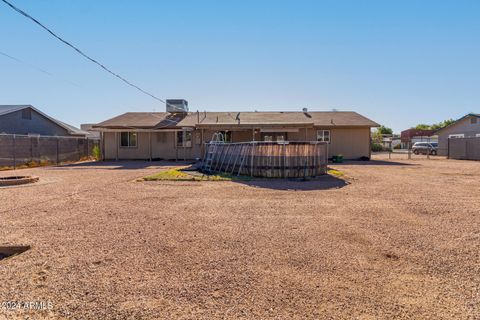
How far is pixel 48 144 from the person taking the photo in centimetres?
2278

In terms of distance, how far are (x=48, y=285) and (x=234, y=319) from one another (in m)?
2.02

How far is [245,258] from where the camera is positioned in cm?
417

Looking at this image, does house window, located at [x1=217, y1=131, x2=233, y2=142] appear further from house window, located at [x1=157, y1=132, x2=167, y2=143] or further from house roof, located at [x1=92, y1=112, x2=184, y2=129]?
house window, located at [x1=157, y1=132, x2=167, y2=143]

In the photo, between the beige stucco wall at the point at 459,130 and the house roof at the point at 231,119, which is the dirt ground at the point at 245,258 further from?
the beige stucco wall at the point at 459,130

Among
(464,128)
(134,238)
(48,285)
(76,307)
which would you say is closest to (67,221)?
(134,238)

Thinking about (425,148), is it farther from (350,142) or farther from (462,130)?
(350,142)

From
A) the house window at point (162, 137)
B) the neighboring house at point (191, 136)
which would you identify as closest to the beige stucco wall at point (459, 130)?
the neighboring house at point (191, 136)

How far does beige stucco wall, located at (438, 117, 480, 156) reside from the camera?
31.2 metres

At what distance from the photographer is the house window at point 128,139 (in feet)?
82.7

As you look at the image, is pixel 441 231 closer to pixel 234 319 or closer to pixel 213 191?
pixel 234 319

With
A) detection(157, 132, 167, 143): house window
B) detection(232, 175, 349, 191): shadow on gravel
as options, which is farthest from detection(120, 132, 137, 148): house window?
detection(232, 175, 349, 191): shadow on gravel

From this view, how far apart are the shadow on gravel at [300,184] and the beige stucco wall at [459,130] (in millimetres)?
26247

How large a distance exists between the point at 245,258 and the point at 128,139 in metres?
22.9

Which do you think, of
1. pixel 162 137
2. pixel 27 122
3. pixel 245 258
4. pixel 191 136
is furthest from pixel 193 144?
pixel 245 258
